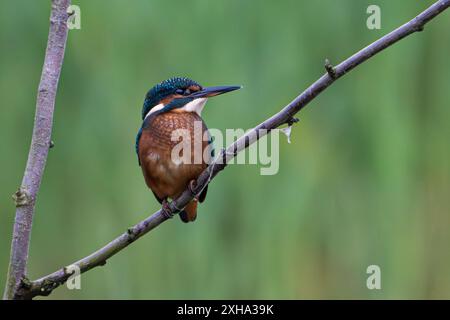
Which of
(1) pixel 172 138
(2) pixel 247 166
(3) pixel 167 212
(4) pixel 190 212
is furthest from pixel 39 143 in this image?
(2) pixel 247 166

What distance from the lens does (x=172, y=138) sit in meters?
1.86

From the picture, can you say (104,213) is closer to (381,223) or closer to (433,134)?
(381,223)

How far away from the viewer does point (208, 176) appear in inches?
55.4

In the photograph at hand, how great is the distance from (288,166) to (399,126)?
1.92 feet

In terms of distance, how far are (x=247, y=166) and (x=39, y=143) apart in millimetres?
1900

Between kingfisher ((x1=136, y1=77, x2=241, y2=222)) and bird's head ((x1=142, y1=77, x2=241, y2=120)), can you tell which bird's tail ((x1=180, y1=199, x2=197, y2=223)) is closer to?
kingfisher ((x1=136, y1=77, x2=241, y2=222))

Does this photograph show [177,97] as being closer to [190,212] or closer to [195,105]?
[195,105]

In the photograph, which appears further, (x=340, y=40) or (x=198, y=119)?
(x=340, y=40)

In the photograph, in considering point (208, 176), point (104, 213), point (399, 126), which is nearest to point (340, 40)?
point (399, 126)

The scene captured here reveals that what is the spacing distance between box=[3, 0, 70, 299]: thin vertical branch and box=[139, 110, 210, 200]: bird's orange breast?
48 centimetres

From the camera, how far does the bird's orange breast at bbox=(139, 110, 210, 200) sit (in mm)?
1786

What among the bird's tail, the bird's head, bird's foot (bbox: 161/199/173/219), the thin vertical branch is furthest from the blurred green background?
the thin vertical branch

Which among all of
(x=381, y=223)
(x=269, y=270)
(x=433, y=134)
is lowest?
(x=269, y=270)

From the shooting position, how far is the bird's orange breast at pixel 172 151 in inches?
70.3
